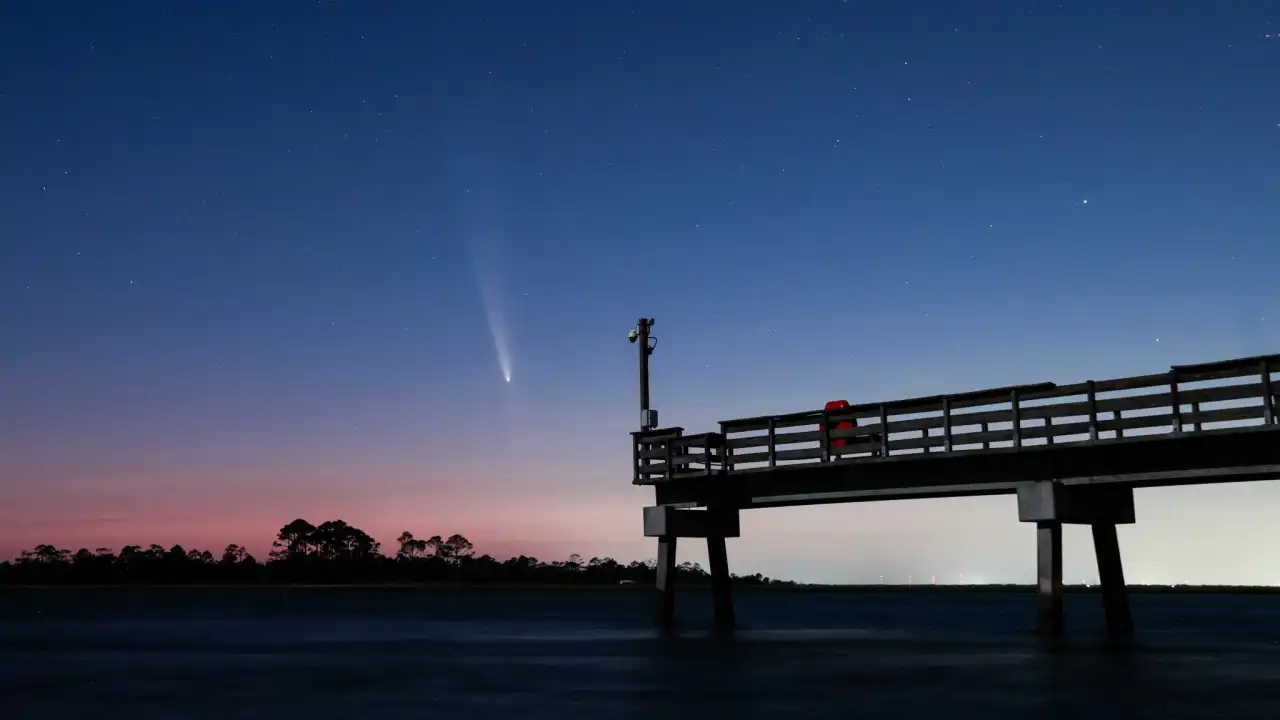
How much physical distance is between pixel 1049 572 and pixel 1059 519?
1.29 meters

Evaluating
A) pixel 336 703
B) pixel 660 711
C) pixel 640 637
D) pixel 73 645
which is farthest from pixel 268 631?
pixel 660 711

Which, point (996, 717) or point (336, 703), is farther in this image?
point (336, 703)

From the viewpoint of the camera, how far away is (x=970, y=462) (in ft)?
91.7

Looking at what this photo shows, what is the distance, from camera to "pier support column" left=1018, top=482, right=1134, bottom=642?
26672 mm

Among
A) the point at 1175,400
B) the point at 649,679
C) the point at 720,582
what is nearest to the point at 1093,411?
the point at 1175,400

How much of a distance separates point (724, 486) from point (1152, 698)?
48.0ft

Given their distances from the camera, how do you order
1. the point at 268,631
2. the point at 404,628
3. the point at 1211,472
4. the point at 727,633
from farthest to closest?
the point at 404,628, the point at 268,631, the point at 727,633, the point at 1211,472

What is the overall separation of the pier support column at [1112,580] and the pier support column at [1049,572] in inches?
53.8

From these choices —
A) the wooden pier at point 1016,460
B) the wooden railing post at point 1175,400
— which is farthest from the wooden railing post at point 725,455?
the wooden railing post at point 1175,400

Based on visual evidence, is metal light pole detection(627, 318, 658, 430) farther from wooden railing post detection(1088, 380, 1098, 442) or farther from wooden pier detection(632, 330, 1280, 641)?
wooden railing post detection(1088, 380, 1098, 442)

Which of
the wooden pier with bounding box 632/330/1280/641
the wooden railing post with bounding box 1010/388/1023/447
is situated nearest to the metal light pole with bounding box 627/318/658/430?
the wooden pier with bounding box 632/330/1280/641

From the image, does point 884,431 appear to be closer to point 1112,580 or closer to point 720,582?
point 1112,580

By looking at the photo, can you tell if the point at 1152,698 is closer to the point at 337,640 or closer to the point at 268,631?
the point at 337,640

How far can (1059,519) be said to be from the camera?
1049 inches
